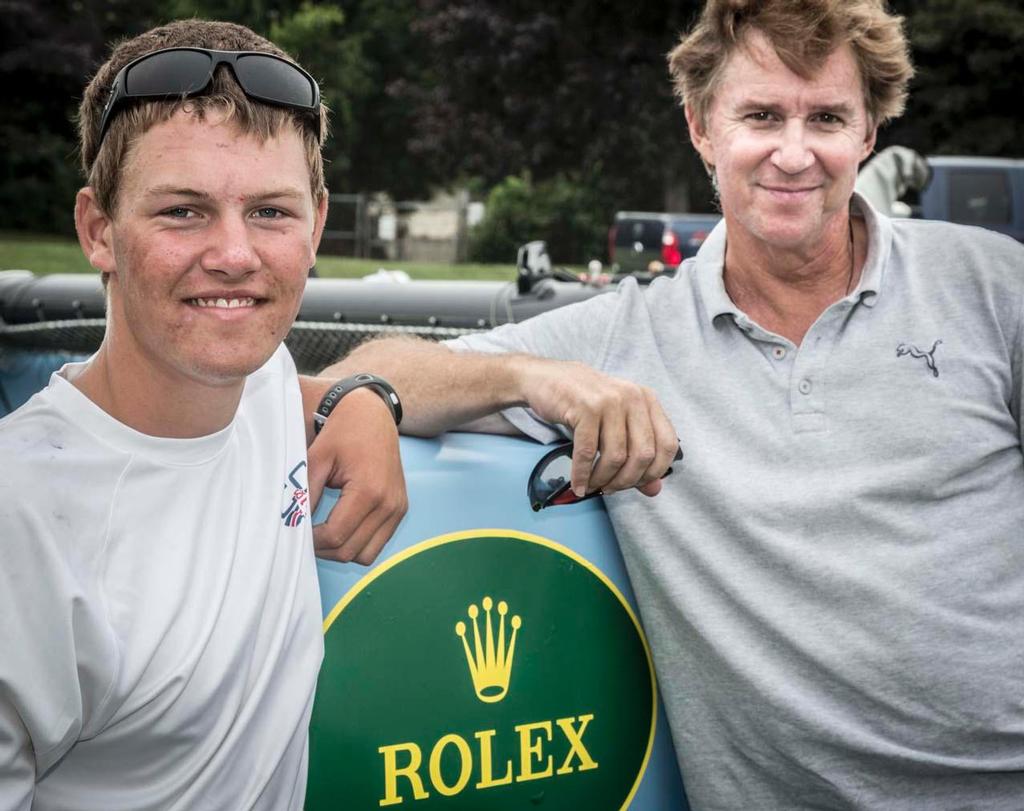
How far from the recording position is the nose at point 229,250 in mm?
1470

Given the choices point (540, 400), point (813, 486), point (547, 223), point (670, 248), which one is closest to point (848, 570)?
point (813, 486)

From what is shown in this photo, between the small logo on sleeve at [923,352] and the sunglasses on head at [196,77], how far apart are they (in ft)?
3.83

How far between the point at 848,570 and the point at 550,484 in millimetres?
515

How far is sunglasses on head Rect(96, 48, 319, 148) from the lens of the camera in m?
1.48

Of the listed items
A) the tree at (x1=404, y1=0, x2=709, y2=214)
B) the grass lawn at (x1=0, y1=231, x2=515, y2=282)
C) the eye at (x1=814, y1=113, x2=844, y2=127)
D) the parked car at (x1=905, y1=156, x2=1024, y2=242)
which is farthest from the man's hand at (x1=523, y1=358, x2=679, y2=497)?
the tree at (x1=404, y1=0, x2=709, y2=214)

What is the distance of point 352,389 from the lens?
1.88 m

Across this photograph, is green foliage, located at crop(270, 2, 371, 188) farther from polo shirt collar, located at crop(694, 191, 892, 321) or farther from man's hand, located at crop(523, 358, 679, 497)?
man's hand, located at crop(523, 358, 679, 497)

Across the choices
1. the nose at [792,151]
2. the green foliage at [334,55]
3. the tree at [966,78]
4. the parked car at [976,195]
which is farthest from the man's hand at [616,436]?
the green foliage at [334,55]

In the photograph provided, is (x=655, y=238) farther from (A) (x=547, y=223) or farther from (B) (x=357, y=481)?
(B) (x=357, y=481)

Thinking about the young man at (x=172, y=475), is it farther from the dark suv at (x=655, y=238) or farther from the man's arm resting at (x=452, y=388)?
the dark suv at (x=655, y=238)

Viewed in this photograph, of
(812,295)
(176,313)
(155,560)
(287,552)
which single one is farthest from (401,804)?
(812,295)

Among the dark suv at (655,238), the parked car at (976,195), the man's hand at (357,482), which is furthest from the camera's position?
the parked car at (976,195)

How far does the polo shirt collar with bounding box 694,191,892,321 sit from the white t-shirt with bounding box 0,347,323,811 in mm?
969

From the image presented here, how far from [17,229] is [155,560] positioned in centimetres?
2729
